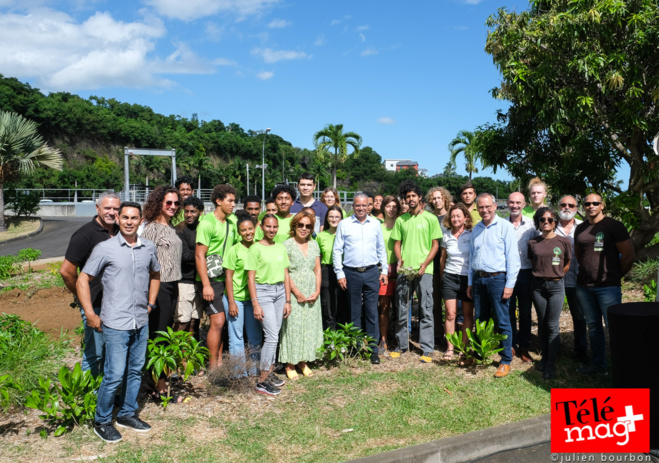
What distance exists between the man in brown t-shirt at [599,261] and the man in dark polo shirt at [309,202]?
297cm

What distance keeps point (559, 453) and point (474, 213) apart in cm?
340

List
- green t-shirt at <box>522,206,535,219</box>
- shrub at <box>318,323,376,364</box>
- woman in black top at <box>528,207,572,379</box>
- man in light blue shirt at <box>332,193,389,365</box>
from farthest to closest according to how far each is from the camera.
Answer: green t-shirt at <box>522,206,535,219</box>
man in light blue shirt at <box>332,193,389,365</box>
shrub at <box>318,323,376,364</box>
woman in black top at <box>528,207,572,379</box>

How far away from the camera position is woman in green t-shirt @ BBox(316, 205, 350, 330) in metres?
6.20

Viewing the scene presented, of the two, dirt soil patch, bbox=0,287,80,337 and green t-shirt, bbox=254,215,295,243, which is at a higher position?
green t-shirt, bbox=254,215,295,243

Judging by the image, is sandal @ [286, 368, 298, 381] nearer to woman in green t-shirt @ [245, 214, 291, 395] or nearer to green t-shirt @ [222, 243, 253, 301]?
woman in green t-shirt @ [245, 214, 291, 395]

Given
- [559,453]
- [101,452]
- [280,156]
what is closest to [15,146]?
[101,452]

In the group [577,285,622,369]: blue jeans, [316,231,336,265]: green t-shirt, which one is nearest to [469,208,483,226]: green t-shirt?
[577,285,622,369]: blue jeans

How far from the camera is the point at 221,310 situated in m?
5.21

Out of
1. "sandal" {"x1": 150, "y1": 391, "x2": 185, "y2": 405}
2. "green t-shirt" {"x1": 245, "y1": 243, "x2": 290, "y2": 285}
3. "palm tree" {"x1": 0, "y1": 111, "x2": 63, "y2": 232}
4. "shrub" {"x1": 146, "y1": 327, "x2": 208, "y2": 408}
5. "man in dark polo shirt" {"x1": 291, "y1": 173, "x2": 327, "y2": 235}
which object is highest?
"palm tree" {"x1": 0, "y1": 111, "x2": 63, "y2": 232}

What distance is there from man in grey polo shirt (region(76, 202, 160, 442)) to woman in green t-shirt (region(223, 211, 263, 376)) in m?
1.09

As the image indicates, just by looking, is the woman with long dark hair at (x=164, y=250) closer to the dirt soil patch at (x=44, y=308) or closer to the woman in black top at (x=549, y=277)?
the dirt soil patch at (x=44, y=308)

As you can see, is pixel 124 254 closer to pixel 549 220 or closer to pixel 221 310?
pixel 221 310

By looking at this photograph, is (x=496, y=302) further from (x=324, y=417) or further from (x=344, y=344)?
(x=324, y=417)

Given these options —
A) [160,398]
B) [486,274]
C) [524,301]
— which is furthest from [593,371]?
[160,398]
